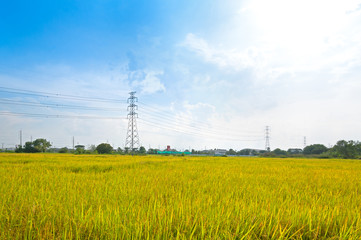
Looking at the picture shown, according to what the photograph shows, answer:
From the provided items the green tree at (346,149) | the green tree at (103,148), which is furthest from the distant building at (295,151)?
the green tree at (103,148)

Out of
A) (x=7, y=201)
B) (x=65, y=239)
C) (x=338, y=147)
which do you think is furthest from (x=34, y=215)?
(x=338, y=147)

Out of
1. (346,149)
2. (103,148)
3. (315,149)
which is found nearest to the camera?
(346,149)

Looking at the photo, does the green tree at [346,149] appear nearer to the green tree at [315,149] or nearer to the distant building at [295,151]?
the green tree at [315,149]

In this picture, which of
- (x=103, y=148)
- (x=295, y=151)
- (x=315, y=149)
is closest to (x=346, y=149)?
(x=315, y=149)

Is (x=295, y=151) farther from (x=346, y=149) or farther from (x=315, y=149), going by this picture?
(x=346, y=149)

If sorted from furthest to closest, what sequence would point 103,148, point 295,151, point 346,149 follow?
point 295,151 → point 103,148 → point 346,149

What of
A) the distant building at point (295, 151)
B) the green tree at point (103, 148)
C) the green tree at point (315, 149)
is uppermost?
the green tree at point (103, 148)

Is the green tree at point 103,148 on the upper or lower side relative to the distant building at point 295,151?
upper

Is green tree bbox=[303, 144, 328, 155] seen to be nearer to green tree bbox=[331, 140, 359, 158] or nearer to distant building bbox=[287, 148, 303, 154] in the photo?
distant building bbox=[287, 148, 303, 154]

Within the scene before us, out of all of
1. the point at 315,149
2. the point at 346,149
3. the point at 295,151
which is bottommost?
the point at 295,151

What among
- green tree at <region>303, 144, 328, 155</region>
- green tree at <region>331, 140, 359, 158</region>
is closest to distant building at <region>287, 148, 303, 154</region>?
green tree at <region>303, 144, 328, 155</region>

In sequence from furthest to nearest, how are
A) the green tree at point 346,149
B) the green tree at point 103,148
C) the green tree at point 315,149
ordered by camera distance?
the green tree at point 315,149, the green tree at point 103,148, the green tree at point 346,149

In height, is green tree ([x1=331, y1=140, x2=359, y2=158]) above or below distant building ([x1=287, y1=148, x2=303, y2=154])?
above

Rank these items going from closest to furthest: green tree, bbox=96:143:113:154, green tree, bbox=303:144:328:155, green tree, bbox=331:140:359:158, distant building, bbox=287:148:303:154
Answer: green tree, bbox=331:140:359:158 → green tree, bbox=96:143:113:154 → green tree, bbox=303:144:328:155 → distant building, bbox=287:148:303:154
